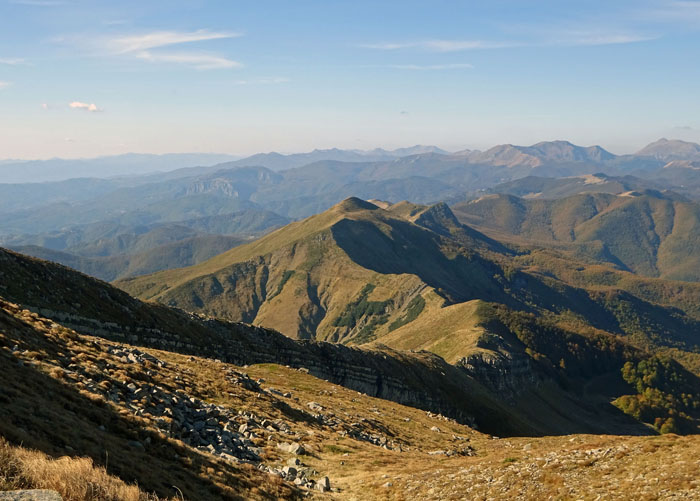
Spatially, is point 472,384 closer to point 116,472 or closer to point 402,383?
point 402,383

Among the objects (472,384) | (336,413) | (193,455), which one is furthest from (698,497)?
(472,384)

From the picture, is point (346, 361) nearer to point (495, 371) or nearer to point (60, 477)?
point (495, 371)

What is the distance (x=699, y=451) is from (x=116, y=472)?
101 ft

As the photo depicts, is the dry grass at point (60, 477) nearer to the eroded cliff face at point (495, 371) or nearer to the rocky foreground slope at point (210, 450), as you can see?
the rocky foreground slope at point (210, 450)

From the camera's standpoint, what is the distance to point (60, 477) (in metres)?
14.8

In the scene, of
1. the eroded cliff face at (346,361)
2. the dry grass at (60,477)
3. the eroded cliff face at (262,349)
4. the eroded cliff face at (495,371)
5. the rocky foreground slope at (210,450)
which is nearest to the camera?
the dry grass at (60,477)

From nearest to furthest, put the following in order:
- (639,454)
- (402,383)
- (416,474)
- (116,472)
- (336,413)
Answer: (116,472), (639,454), (416,474), (336,413), (402,383)

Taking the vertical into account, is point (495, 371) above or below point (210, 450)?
below

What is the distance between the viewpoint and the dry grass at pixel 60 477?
14219mm

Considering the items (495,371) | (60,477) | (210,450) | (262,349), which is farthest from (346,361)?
(60,477)

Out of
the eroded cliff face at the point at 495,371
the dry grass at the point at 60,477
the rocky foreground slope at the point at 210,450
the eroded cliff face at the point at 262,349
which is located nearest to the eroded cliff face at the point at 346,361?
the eroded cliff face at the point at 262,349

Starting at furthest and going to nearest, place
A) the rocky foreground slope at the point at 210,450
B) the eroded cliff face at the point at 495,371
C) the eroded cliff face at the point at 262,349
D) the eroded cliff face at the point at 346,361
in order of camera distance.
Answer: the eroded cliff face at the point at 495,371 < the eroded cliff face at the point at 346,361 < the eroded cliff face at the point at 262,349 < the rocky foreground slope at the point at 210,450

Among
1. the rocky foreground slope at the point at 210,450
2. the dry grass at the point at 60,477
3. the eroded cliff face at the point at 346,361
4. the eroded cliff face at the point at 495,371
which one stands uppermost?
the dry grass at the point at 60,477

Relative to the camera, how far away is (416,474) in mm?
31547
